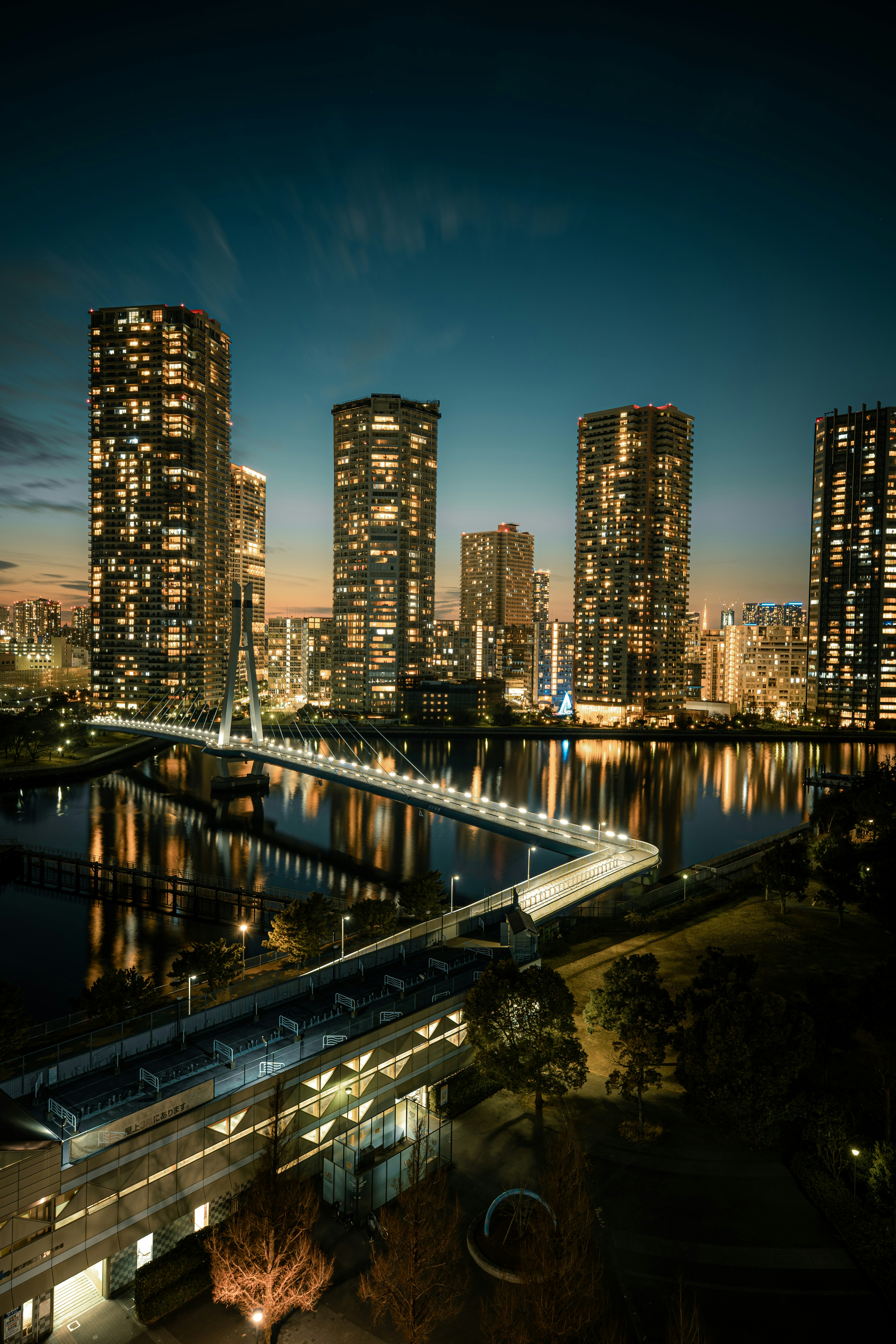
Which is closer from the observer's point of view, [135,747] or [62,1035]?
[62,1035]

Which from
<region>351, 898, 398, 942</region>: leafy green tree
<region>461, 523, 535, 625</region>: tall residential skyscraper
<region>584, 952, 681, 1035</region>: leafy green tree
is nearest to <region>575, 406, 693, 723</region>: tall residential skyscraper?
<region>461, 523, 535, 625</region>: tall residential skyscraper

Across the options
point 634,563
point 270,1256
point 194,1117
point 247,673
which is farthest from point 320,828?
point 634,563

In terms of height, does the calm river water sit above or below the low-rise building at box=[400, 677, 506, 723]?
below

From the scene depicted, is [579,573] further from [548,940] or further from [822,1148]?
[822,1148]

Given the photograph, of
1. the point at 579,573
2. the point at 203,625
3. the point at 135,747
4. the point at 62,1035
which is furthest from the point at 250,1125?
the point at 579,573

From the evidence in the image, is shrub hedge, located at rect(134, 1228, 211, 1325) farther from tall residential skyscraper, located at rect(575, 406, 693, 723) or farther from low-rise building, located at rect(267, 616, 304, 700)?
low-rise building, located at rect(267, 616, 304, 700)

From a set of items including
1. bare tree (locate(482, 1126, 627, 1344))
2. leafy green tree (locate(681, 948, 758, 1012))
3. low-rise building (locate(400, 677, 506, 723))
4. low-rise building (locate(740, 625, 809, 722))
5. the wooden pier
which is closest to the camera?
bare tree (locate(482, 1126, 627, 1344))

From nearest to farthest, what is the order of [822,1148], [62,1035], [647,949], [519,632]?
[822,1148] < [62,1035] < [647,949] < [519,632]

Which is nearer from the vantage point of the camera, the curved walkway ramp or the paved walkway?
the paved walkway
